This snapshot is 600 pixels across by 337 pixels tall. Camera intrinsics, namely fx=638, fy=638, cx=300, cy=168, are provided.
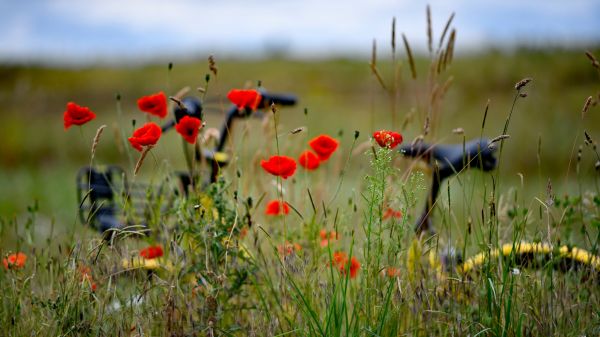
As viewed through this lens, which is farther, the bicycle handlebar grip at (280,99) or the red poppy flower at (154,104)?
the bicycle handlebar grip at (280,99)

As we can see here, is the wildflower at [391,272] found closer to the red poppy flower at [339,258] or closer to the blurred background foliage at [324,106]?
the red poppy flower at [339,258]

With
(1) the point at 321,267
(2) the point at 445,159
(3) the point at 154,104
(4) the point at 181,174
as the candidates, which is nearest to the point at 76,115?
(3) the point at 154,104

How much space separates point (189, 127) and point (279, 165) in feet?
1.10

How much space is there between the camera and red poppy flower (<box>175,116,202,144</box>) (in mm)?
2057

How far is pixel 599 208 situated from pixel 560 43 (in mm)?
12325

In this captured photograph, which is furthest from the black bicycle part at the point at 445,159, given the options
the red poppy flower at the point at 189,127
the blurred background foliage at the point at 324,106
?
the red poppy flower at the point at 189,127

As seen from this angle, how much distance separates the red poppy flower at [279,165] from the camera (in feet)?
6.49

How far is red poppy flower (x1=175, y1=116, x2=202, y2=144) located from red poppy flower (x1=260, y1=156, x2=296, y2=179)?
0.26 metres

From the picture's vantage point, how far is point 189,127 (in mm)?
2080

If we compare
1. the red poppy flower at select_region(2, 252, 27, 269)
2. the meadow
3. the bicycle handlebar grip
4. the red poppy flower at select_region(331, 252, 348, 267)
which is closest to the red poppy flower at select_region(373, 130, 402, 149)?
the meadow

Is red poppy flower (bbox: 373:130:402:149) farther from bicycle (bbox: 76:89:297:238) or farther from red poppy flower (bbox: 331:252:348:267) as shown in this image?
bicycle (bbox: 76:89:297:238)

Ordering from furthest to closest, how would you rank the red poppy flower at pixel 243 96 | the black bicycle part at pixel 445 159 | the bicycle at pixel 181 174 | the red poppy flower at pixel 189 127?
the bicycle at pixel 181 174 → the black bicycle part at pixel 445 159 → the red poppy flower at pixel 243 96 → the red poppy flower at pixel 189 127

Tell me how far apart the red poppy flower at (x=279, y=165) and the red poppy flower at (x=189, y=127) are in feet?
0.84

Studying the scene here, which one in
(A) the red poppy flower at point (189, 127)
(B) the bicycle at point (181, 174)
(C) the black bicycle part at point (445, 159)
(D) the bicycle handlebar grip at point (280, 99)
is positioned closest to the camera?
(A) the red poppy flower at point (189, 127)
